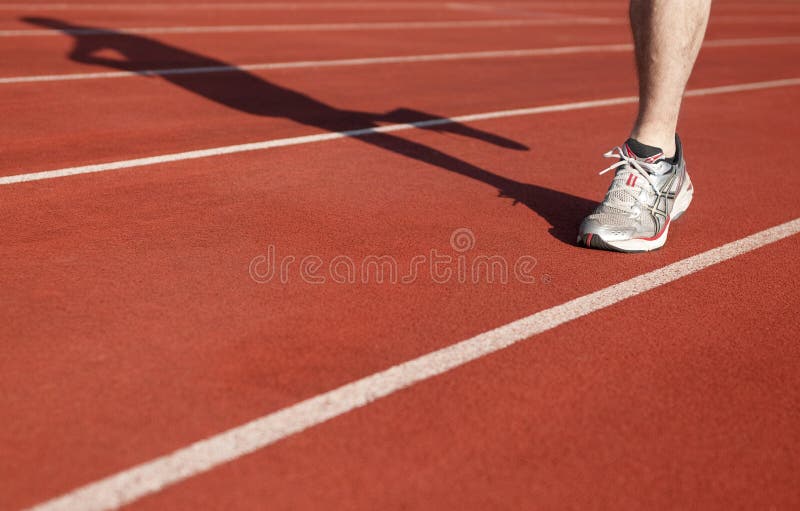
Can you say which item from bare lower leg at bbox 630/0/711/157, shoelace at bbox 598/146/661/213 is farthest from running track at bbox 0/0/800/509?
bare lower leg at bbox 630/0/711/157

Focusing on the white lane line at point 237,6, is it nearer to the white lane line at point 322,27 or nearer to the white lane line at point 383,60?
the white lane line at point 322,27

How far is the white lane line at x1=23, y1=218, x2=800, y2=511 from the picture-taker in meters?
1.95

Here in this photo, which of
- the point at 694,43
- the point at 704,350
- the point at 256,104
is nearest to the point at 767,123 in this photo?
the point at 694,43

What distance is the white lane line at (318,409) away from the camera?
1947 millimetres

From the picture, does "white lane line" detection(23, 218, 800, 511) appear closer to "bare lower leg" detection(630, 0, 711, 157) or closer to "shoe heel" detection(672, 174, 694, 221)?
"shoe heel" detection(672, 174, 694, 221)

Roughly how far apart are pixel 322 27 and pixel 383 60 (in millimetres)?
2522

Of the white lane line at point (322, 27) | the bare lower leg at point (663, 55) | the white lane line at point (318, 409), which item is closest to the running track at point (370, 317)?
the white lane line at point (318, 409)

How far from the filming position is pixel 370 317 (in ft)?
9.46

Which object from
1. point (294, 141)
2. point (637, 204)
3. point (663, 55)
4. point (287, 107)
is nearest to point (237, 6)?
point (287, 107)

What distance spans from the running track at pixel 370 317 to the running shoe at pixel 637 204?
0.08 metres

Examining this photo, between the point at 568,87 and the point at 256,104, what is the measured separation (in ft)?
9.72

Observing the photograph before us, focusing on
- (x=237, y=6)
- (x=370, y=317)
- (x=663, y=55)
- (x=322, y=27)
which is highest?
(x=663, y=55)

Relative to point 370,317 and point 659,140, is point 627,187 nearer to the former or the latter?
point 659,140

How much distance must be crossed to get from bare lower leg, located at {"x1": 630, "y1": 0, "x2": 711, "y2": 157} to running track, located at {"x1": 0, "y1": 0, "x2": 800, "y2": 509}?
20.2 inches
